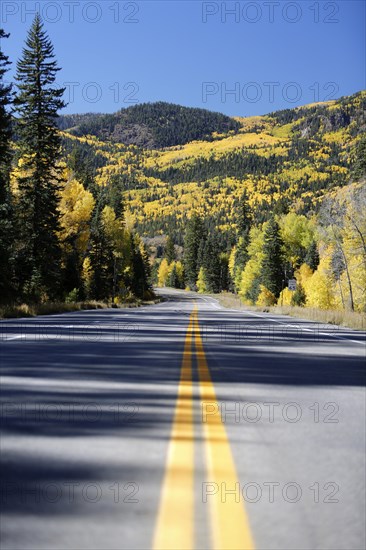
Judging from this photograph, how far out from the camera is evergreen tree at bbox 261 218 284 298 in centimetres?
10012

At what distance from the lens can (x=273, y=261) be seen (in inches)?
3954

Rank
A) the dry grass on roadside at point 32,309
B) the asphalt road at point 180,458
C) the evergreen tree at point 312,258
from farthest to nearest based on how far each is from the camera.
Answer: the evergreen tree at point 312,258 < the dry grass on roadside at point 32,309 < the asphalt road at point 180,458

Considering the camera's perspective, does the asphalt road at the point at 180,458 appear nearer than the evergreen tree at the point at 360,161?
Yes

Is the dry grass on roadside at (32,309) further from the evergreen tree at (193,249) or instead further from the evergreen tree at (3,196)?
the evergreen tree at (193,249)

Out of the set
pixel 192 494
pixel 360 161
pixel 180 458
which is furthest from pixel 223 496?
pixel 360 161

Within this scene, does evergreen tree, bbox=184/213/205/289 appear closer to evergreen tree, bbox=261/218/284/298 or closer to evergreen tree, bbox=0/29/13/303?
evergreen tree, bbox=261/218/284/298

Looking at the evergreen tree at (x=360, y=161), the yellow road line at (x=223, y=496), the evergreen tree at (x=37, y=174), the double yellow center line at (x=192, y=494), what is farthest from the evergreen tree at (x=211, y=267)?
the yellow road line at (x=223, y=496)

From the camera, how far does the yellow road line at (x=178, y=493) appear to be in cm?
304

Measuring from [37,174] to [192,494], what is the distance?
126ft

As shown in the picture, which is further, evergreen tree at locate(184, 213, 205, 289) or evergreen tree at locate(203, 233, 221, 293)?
evergreen tree at locate(184, 213, 205, 289)

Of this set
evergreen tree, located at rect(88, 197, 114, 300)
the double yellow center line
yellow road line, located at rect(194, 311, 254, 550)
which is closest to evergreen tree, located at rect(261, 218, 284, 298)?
evergreen tree, located at rect(88, 197, 114, 300)

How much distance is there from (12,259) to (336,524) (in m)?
37.2

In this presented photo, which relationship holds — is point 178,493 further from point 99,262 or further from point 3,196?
point 99,262

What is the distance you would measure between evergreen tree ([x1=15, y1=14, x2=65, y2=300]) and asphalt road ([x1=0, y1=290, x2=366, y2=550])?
31212 millimetres
